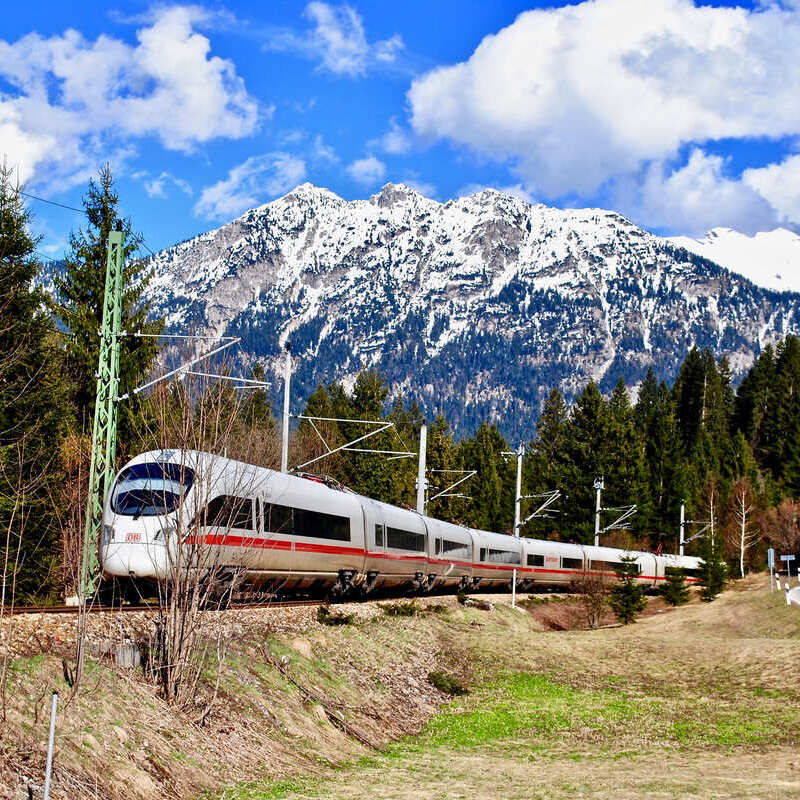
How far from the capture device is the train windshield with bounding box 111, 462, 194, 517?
2041 centimetres

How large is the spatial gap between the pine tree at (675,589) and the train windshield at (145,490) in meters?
52.9

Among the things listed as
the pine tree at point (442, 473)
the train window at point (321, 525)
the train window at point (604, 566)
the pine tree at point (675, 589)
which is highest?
the pine tree at point (442, 473)

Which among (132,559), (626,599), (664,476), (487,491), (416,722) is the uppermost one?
(664,476)

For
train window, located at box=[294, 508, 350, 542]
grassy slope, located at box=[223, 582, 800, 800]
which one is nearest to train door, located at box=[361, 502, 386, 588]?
train window, located at box=[294, 508, 350, 542]

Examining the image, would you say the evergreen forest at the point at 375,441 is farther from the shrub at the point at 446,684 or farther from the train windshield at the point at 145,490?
the shrub at the point at 446,684

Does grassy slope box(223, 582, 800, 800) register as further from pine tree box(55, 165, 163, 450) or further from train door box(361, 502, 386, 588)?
pine tree box(55, 165, 163, 450)

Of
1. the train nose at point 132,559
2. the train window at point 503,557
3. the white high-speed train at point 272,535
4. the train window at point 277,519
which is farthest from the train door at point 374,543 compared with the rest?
the train window at point 503,557

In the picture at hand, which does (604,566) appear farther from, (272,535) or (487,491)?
(272,535)

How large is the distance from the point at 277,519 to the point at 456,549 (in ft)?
72.9

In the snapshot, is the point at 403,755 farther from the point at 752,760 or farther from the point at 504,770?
the point at 752,760

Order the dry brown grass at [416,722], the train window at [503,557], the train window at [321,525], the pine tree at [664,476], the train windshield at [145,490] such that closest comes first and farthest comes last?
the dry brown grass at [416,722] → the train windshield at [145,490] → the train window at [321,525] → the train window at [503,557] → the pine tree at [664,476]

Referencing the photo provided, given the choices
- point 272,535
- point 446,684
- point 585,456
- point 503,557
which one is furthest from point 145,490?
point 585,456

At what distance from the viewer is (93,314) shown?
1462 inches

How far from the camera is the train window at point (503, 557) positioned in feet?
173
